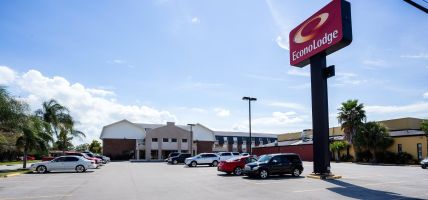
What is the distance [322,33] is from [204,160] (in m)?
21.7

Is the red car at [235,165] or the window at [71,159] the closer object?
the red car at [235,165]

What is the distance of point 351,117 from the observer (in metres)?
46.0

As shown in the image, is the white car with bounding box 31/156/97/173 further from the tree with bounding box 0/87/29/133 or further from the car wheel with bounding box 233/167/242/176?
the car wheel with bounding box 233/167/242/176

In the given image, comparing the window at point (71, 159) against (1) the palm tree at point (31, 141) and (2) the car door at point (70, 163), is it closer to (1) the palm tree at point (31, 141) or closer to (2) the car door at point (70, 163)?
(2) the car door at point (70, 163)

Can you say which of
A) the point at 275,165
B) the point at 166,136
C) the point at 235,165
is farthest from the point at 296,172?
the point at 166,136

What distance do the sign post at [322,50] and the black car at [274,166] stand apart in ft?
4.10

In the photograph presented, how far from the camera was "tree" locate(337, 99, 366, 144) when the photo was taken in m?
45.6

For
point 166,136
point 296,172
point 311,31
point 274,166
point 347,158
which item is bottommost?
point 347,158

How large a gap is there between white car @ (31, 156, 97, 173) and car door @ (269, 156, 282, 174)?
16089 millimetres

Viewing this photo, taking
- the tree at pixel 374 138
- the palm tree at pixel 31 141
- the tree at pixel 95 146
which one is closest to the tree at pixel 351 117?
the tree at pixel 374 138

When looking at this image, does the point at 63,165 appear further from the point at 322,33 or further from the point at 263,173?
the point at 322,33

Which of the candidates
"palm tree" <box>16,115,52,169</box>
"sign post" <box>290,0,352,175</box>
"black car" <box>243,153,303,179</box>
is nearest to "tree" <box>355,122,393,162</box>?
"sign post" <box>290,0,352,175</box>

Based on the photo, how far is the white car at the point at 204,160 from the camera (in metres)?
39.2

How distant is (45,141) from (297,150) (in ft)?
126
